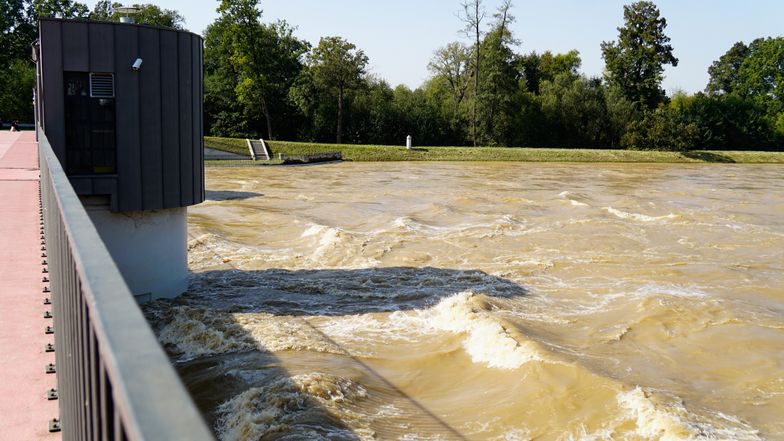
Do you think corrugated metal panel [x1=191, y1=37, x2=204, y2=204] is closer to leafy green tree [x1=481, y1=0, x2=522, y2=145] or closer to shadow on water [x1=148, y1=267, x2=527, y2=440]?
shadow on water [x1=148, y1=267, x2=527, y2=440]

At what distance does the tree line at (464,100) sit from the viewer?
51.7m

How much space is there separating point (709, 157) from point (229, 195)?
36230 millimetres

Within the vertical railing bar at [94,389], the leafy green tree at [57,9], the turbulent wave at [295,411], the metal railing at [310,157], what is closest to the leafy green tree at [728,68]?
the metal railing at [310,157]

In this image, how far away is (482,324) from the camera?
10.3 metres

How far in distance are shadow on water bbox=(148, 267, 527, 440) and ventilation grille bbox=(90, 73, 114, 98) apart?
3.08 metres

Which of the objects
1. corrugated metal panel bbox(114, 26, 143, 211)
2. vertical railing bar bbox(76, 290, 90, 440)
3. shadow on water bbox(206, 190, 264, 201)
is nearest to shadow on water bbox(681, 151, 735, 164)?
shadow on water bbox(206, 190, 264, 201)

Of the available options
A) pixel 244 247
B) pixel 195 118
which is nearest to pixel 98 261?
pixel 195 118

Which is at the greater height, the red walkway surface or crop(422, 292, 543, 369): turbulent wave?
the red walkway surface

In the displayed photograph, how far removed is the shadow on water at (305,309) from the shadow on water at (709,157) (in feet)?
132

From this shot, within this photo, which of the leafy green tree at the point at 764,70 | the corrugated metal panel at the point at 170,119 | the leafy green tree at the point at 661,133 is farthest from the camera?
the leafy green tree at the point at 764,70

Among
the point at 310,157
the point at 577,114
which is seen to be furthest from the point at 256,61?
the point at 577,114

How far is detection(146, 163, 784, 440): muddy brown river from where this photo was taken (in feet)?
25.1

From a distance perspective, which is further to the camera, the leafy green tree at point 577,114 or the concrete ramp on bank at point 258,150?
the leafy green tree at point 577,114

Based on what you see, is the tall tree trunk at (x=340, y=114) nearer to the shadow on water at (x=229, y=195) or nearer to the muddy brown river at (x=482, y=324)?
the shadow on water at (x=229, y=195)
